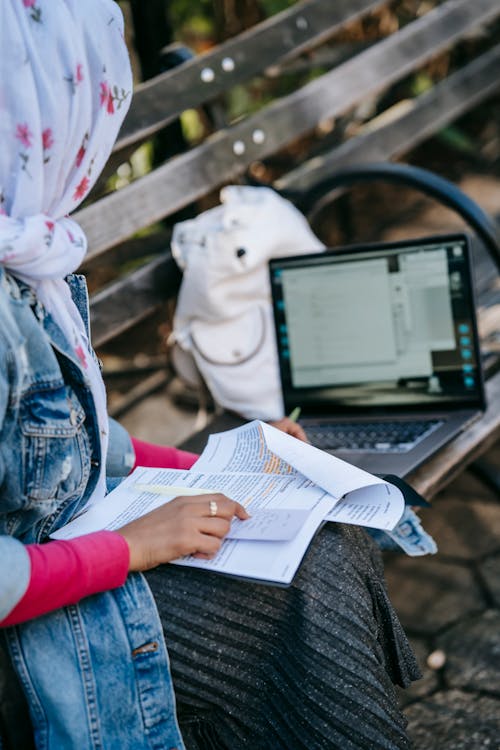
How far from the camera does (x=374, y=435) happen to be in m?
2.51

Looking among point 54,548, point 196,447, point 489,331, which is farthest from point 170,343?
point 54,548

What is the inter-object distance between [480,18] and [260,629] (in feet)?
11.3

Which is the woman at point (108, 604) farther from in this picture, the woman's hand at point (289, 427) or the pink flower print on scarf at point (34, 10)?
the woman's hand at point (289, 427)

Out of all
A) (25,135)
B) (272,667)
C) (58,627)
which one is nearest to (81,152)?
(25,135)

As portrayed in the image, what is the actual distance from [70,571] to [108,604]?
0.09 m

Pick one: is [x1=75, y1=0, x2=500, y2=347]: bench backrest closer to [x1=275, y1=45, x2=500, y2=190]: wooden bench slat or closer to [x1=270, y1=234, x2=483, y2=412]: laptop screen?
[x1=275, y1=45, x2=500, y2=190]: wooden bench slat

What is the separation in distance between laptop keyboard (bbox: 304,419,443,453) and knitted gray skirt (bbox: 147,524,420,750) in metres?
0.85

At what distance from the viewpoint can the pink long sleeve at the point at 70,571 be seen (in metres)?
1.46

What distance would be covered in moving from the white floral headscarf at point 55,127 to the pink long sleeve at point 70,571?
0.79ft

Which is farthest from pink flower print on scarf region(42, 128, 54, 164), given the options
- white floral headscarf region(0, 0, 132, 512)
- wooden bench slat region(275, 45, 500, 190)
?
wooden bench slat region(275, 45, 500, 190)

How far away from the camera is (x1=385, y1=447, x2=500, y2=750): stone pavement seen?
7.89 feet

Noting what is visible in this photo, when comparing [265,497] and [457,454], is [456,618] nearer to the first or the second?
[457,454]

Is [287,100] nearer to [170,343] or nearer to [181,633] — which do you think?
[170,343]

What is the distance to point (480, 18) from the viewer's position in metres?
4.38
